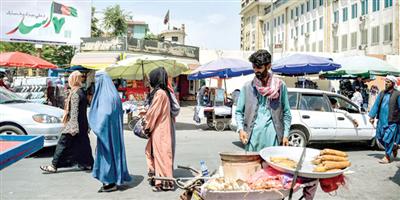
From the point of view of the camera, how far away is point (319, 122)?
952 cm

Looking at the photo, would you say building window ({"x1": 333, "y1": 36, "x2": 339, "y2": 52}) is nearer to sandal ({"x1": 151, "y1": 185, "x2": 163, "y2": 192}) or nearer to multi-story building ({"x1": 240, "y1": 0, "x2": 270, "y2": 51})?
multi-story building ({"x1": 240, "y1": 0, "x2": 270, "y2": 51})

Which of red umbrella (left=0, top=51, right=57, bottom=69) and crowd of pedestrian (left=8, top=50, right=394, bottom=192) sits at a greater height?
red umbrella (left=0, top=51, right=57, bottom=69)

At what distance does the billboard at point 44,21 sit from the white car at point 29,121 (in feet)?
28.9

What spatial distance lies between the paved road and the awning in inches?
587

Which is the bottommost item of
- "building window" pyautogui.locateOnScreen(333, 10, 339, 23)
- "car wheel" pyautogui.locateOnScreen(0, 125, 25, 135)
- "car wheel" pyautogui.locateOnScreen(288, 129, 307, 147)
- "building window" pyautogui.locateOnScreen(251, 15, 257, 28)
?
"car wheel" pyautogui.locateOnScreen(288, 129, 307, 147)

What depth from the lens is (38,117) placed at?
26.9ft

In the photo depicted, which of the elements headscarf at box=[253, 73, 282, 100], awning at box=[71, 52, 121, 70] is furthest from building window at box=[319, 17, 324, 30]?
headscarf at box=[253, 73, 282, 100]

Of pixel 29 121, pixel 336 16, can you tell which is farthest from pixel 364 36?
pixel 29 121

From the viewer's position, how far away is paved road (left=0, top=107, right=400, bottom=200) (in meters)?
5.79

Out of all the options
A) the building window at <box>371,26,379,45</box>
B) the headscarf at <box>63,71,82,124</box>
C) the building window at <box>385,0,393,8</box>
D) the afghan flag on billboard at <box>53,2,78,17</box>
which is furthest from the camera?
the building window at <box>371,26,379,45</box>

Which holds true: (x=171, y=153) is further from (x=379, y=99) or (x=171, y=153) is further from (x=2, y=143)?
(x=379, y=99)

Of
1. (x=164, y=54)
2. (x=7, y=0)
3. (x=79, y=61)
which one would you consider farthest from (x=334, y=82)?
(x=7, y=0)

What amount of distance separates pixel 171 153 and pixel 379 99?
464 cm

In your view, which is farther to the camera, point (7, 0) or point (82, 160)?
point (7, 0)
